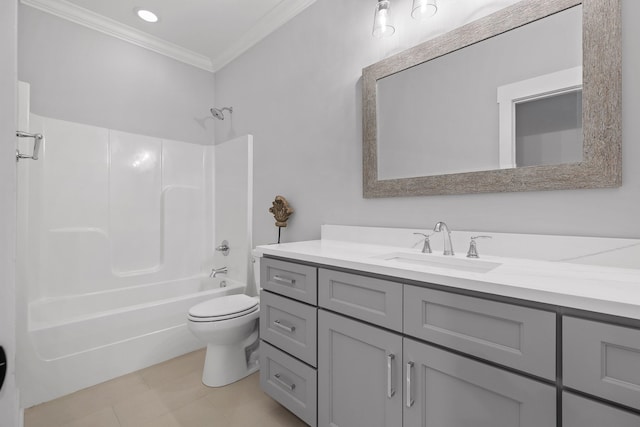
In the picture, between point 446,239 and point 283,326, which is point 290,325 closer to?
point 283,326

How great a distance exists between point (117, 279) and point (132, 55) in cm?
191

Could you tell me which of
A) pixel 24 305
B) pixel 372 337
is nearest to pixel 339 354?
pixel 372 337

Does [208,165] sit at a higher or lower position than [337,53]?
lower

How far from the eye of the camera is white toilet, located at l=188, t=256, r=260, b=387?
1794 mm

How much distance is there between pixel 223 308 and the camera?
6.33 feet

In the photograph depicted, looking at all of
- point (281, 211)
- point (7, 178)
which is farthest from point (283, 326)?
point (7, 178)

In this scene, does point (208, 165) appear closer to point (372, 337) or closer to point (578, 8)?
point (372, 337)

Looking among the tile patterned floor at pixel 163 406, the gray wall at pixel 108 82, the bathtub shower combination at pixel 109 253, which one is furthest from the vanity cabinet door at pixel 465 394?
the gray wall at pixel 108 82

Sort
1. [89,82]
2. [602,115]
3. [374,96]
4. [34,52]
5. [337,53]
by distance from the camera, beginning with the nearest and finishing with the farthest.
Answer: [602,115] < [374,96] < [337,53] < [34,52] < [89,82]

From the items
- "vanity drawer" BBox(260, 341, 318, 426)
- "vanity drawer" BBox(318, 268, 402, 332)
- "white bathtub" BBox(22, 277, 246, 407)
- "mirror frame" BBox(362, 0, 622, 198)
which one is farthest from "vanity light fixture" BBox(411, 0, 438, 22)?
"white bathtub" BBox(22, 277, 246, 407)

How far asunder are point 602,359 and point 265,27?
2.77m

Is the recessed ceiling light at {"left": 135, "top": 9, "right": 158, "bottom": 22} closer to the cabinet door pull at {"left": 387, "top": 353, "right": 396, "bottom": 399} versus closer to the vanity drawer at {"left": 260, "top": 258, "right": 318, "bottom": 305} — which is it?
the vanity drawer at {"left": 260, "top": 258, "right": 318, "bottom": 305}

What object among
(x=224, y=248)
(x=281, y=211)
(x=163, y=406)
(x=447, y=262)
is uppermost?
(x=281, y=211)

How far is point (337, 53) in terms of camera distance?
1.92m
